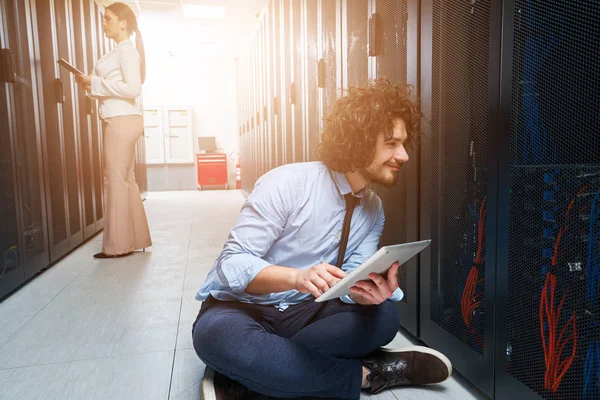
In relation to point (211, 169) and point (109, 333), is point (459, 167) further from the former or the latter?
point (211, 169)

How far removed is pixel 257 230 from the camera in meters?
1.16

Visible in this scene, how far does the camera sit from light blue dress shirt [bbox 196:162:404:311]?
3.81ft

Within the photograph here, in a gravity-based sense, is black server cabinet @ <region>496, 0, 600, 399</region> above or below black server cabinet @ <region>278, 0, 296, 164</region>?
below

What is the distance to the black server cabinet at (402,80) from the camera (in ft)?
4.95

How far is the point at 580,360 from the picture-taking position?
88 cm

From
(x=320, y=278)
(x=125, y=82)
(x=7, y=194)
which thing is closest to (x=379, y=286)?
(x=320, y=278)

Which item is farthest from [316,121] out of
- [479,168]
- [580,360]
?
[580,360]

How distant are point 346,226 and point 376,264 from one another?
15.6 inches

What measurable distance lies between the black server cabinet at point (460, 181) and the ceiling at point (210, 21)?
550 centimetres

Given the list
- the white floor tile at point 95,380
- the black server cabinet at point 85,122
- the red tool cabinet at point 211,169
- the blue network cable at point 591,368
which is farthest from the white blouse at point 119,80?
the red tool cabinet at point 211,169

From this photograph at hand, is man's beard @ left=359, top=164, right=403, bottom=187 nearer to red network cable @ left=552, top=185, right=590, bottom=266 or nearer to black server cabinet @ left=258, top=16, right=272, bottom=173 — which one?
red network cable @ left=552, top=185, right=590, bottom=266

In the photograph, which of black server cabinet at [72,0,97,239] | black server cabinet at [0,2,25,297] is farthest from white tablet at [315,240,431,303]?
black server cabinet at [72,0,97,239]

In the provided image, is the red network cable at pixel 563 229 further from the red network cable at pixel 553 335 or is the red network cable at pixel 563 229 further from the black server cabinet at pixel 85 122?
the black server cabinet at pixel 85 122

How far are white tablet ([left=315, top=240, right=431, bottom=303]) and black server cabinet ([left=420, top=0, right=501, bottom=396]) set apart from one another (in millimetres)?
316
